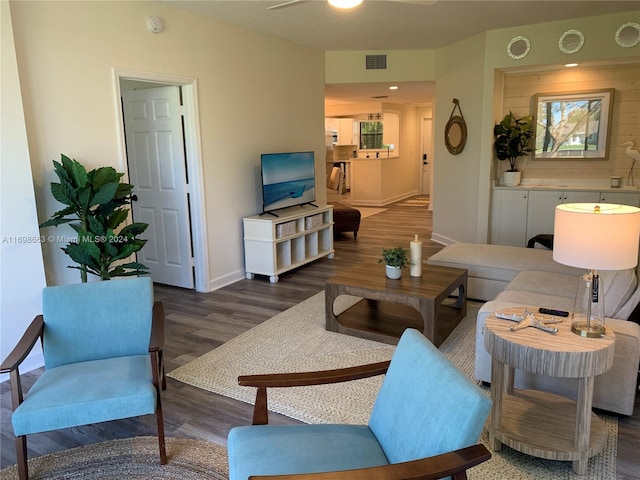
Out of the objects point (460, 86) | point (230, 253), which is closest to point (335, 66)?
point (460, 86)

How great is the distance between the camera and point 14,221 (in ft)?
9.95

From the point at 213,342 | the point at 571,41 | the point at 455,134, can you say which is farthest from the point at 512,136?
the point at 213,342

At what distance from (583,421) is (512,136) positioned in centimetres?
432

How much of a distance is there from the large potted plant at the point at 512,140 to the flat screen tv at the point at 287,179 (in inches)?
90.9

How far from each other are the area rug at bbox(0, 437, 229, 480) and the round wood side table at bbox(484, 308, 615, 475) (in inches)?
52.1

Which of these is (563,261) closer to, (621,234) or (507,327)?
(621,234)

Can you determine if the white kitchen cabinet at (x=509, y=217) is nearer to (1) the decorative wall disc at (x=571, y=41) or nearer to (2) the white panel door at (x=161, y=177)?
(1) the decorative wall disc at (x=571, y=41)

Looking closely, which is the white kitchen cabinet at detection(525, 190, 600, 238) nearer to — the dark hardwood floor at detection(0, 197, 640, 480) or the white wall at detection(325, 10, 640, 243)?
the white wall at detection(325, 10, 640, 243)

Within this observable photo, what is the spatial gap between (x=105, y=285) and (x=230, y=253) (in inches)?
103

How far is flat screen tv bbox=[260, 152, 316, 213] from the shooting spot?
5172 millimetres

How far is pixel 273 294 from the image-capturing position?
4723mm

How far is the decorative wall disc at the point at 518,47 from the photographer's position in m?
5.21

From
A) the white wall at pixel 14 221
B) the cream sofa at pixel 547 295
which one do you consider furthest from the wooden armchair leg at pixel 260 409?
the white wall at pixel 14 221

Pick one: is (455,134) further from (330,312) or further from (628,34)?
(330,312)
